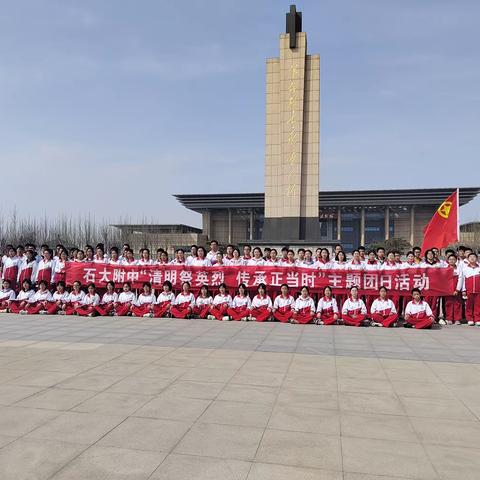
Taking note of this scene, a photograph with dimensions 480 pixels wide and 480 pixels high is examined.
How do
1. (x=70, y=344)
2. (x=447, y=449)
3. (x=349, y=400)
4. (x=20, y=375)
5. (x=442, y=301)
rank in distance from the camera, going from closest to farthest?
(x=447, y=449), (x=349, y=400), (x=20, y=375), (x=70, y=344), (x=442, y=301)

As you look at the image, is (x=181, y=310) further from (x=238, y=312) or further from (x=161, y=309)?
(x=238, y=312)

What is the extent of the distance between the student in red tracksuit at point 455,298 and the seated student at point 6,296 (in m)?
9.80

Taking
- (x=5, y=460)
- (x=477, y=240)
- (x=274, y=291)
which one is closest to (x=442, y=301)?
(x=274, y=291)

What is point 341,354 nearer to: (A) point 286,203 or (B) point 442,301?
(B) point 442,301

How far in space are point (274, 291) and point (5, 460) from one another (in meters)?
7.59

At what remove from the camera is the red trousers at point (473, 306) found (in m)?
9.20

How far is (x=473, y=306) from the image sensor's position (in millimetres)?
9242

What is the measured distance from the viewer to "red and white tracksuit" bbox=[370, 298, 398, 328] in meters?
8.65

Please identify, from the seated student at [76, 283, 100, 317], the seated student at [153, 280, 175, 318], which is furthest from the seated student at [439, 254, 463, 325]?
the seated student at [76, 283, 100, 317]

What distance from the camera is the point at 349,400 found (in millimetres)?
4164

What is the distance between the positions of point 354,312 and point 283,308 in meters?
1.42

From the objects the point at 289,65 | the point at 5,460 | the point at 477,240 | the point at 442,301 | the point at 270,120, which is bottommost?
the point at 5,460

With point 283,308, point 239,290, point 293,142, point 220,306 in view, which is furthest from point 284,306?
point 293,142

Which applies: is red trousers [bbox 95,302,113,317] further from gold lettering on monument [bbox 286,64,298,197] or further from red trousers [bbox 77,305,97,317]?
gold lettering on monument [bbox 286,64,298,197]
